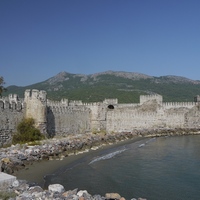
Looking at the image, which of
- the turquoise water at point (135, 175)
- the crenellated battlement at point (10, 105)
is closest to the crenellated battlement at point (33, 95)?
the crenellated battlement at point (10, 105)

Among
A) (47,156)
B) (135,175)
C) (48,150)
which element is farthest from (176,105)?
(135,175)

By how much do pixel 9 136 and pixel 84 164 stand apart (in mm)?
5824

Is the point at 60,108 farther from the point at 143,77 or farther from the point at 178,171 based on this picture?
the point at 143,77

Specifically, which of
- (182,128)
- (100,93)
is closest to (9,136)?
(182,128)

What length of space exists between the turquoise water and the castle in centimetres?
500

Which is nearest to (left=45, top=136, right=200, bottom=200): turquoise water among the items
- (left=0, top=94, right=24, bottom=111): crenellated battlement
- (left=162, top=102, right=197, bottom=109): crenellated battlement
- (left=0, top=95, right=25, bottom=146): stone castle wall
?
(left=0, top=95, right=25, bottom=146): stone castle wall

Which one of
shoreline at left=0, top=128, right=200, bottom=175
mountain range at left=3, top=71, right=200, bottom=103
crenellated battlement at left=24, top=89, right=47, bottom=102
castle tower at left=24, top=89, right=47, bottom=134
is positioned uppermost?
mountain range at left=3, top=71, right=200, bottom=103

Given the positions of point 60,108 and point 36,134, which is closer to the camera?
point 36,134

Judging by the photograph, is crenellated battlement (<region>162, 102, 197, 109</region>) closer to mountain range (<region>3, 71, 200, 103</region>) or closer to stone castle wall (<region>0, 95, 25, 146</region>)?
stone castle wall (<region>0, 95, 25, 146</region>)

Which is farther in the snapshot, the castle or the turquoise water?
the castle

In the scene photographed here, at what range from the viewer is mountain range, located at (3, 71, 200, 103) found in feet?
223

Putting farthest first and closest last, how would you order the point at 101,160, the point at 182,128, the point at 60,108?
the point at 182,128
the point at 60,108
the point at 101,160

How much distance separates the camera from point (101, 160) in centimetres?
1770

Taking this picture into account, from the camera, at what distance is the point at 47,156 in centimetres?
1703
